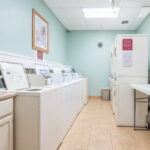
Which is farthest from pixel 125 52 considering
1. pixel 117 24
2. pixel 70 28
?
pixel 70 28

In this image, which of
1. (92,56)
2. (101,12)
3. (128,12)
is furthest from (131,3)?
(92,56)

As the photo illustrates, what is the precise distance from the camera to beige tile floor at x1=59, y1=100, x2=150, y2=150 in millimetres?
2566

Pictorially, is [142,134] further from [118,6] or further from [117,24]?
[117,24]

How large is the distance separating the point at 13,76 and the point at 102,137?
1663mm

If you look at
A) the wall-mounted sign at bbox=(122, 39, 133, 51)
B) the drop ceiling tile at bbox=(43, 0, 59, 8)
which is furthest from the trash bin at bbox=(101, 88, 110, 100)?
the drop ceiling tile at bbox=(43, 0, 59, 8)

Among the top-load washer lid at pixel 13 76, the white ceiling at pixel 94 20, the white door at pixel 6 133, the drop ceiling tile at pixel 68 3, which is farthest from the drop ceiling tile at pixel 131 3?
the white door at pixel 6 133

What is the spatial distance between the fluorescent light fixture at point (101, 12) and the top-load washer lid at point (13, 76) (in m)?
2.93

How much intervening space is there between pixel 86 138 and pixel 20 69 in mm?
1434

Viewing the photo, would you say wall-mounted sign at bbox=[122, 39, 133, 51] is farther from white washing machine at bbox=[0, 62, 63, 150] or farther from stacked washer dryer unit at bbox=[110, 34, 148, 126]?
white washing machine at bbox=[0, 62, 63, 150]

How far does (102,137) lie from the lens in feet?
9.61

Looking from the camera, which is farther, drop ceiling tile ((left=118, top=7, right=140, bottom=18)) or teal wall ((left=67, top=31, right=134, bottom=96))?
teal wall ((left=67, top=31, right=134, bottom=96))

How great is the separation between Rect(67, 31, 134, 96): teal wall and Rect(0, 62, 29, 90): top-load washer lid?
15.4ft

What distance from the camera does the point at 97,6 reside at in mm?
4449

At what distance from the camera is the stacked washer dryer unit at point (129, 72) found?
348 cm
